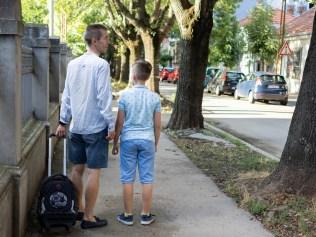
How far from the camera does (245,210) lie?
253 inches

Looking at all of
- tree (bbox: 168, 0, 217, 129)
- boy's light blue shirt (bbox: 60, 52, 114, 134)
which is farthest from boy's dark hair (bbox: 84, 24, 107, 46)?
tree (bbox: 168, 0, 217, 129)

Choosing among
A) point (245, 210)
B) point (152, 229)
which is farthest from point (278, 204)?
point (152, 229)

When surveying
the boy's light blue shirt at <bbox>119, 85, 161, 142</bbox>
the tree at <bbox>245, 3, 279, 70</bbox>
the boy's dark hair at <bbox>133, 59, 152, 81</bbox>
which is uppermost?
the tree at <bbox>245, 3, 279, 70</bbox>

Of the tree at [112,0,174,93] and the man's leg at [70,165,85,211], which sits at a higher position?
the tree at [112,0,174,93]

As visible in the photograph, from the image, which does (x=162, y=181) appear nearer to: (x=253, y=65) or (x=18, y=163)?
(x=18, y=163)

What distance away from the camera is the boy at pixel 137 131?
223 inches

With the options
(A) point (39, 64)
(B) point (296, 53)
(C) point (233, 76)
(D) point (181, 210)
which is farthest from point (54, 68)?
(B) point (296, 53)

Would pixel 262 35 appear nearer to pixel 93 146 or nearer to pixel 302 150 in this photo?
pixel 302 150

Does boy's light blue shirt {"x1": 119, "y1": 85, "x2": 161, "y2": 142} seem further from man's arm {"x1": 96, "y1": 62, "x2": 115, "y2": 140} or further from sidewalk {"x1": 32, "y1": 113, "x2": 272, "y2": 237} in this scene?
sidewalk {"x1": 32, "y1": 113, "x2": 272, "y2": 237}

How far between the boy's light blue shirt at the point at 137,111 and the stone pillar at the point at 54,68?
444cm

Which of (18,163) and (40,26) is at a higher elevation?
(40,26)

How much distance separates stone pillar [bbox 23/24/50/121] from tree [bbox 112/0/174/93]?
553 inches

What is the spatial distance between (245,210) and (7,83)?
305 cm

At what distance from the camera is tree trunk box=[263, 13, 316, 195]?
662cm
